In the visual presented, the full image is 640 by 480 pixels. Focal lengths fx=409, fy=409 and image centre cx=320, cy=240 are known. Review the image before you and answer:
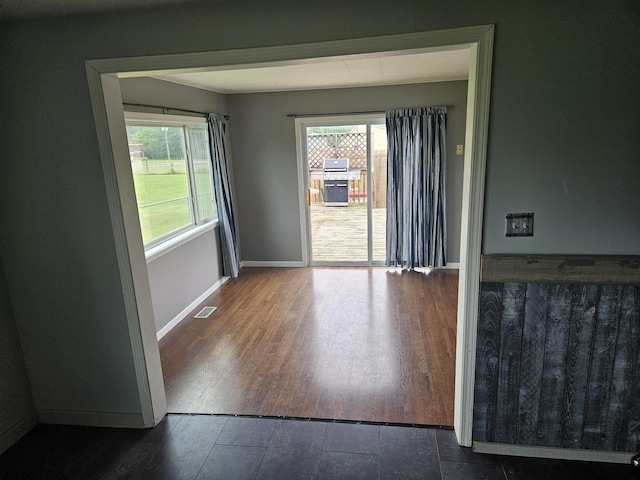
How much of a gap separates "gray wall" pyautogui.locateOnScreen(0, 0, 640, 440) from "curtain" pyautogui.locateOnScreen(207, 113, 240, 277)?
2575 mm

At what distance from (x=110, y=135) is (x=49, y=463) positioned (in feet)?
5.94

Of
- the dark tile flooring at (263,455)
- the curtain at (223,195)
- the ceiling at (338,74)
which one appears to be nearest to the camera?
the dark tile flooring at (263,455)

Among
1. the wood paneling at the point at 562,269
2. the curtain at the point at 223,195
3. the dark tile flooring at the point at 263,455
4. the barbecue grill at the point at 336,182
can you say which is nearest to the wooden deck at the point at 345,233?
the barbecue grill at the point at 336,182

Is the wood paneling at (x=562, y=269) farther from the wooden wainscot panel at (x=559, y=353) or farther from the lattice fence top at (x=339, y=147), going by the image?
the lattice fence top at (x=339, y=147)

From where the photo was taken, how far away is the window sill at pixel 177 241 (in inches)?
141

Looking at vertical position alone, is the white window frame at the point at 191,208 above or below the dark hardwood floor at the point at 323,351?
above

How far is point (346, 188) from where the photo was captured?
18.7 feet

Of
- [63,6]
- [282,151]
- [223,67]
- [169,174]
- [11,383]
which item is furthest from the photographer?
[282,151]

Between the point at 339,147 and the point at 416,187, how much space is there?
3.77 ft

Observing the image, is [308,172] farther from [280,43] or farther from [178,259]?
[280,43]

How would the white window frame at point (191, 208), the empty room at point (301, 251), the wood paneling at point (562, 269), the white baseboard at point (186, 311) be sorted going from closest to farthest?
the wood paneling at point (562, 269) < the empty room at point (301, 251) < the white window frame at point (191, 208) < the white baseboard at point (186, 311)

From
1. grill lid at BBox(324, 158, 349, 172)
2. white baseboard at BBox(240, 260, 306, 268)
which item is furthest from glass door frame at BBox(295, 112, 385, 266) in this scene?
grill lid at BBox(324, 158, 349, 172)

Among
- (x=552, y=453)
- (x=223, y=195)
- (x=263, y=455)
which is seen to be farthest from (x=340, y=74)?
(x=552, y=453)

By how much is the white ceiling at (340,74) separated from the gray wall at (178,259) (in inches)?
5.1
